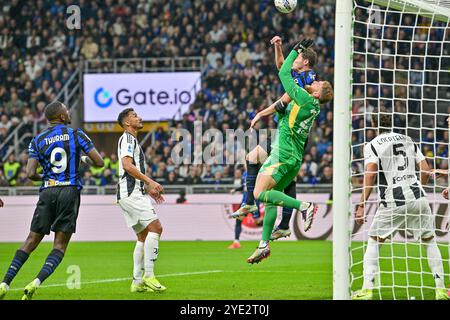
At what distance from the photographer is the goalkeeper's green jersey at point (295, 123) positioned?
9922 mm

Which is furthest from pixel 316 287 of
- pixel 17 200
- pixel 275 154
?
pixel 17 200

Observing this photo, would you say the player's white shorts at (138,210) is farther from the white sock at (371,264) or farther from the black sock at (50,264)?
the white sock at (371,264)

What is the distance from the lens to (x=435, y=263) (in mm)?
9828

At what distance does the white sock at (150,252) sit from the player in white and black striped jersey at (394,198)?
2598 mm

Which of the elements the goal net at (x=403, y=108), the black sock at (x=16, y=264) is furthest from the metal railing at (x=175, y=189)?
the black sock at (x=16, y=264)

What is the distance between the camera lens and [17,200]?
21828 mm

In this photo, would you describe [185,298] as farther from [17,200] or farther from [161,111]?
[161,111]

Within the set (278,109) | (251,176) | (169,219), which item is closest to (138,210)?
→ (251,176)

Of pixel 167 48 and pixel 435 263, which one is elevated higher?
pixel 167 48

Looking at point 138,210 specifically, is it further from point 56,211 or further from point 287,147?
point 287,147

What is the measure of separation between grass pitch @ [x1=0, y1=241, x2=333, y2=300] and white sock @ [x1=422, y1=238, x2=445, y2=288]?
1216mm

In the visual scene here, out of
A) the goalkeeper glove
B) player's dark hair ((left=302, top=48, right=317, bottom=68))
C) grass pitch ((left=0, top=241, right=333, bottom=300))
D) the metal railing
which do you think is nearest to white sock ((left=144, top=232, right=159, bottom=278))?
grass pitch ((left=0, top=241, right=333, bottom=300))

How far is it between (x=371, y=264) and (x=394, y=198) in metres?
0.79
